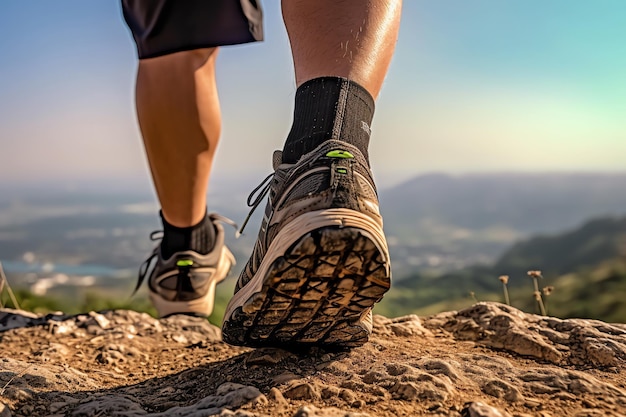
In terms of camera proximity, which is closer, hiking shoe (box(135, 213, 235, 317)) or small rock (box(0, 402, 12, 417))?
small rock (box(0, 402, 12, 417))

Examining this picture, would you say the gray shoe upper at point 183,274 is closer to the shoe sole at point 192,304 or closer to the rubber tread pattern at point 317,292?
the shoe sole at point 192,304

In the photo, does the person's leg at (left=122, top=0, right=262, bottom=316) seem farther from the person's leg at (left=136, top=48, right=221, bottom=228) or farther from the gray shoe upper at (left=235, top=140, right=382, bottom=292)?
the gray shoe upper at (left=235, top=140, right=382, bottom=292)

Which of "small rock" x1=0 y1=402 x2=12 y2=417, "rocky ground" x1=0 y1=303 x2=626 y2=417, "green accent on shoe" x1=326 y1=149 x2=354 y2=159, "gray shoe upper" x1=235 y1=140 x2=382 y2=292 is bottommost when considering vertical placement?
"small rock" x1=0 y1=402 x2=12 y2=417

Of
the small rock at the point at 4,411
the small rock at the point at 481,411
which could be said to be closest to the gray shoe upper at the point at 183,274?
the small rock at the point at 4,411

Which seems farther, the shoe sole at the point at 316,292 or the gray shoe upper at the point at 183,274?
the gray shoe upper at the point at 183,274

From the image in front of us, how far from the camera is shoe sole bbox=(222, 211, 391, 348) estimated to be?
121 centimetres

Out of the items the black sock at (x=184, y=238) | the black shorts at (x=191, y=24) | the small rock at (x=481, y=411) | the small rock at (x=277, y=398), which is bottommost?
the small rock at (x=481, y=411)

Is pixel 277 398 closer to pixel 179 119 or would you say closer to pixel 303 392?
pixel 303 392

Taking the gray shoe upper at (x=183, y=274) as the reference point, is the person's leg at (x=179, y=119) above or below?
above

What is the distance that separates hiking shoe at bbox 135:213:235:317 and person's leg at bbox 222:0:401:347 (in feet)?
4.01

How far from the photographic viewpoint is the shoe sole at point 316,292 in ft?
3.98

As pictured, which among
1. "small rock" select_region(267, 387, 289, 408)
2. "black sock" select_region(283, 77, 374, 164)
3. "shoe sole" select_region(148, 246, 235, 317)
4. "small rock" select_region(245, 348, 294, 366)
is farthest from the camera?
"shoe sole" select_region(148, 246, 235, 317)

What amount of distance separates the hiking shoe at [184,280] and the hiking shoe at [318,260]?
4.33 feet

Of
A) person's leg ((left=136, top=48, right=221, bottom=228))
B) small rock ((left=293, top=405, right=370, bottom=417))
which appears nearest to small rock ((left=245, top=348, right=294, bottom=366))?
small rock ((left=293, top=405, right=370, bottom=417))
